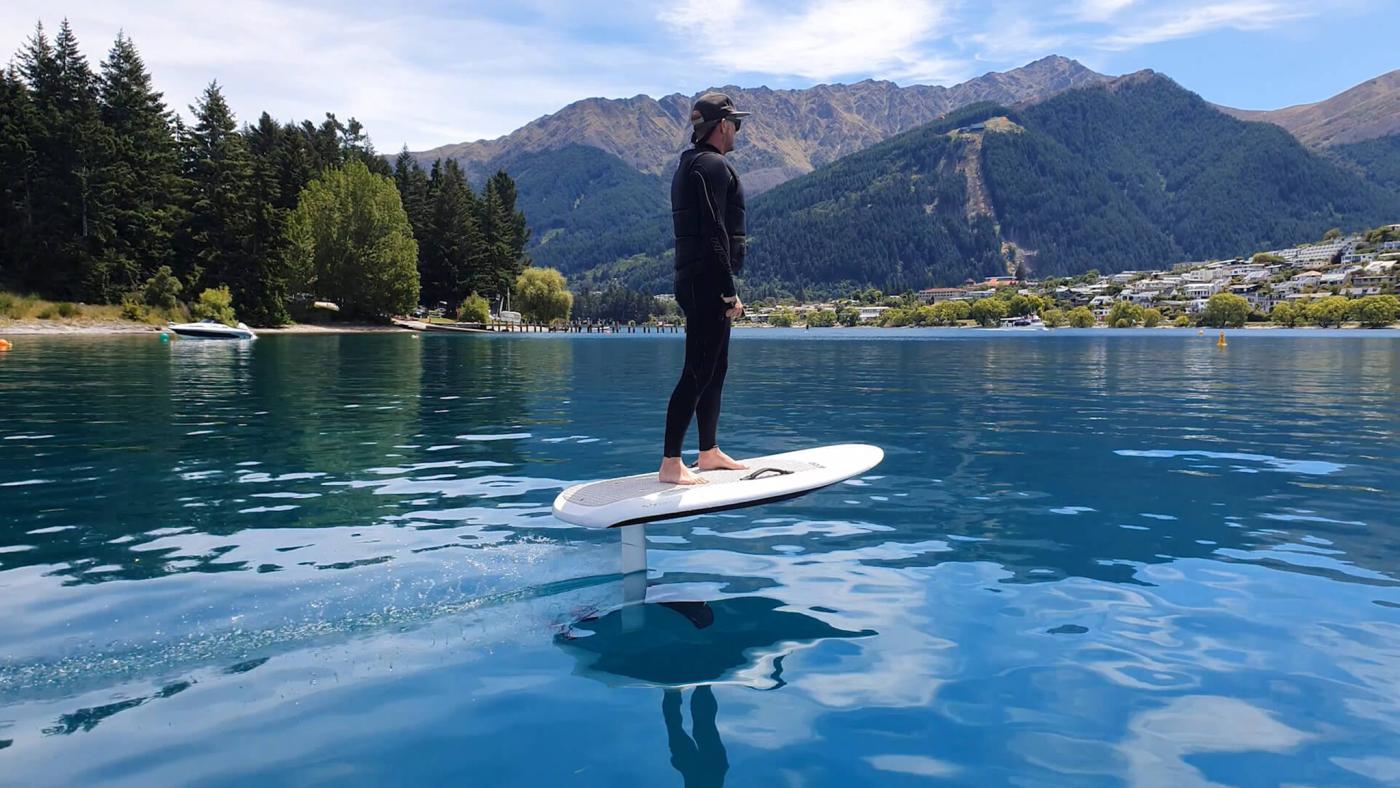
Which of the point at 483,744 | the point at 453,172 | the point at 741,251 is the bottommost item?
the point at 483,744

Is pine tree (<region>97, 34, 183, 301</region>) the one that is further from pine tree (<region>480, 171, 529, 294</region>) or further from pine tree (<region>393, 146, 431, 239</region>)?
pine tree (<region>480, 171, 529, 294</region>)

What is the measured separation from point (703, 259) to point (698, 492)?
2.06 m

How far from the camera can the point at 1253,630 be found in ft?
20.6

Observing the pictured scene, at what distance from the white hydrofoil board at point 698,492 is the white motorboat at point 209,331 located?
70.5 meters

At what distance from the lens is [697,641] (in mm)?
6082

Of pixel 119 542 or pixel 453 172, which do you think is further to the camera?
pixel 453 172

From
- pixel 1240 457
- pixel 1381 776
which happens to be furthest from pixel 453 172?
pixel 1381 776

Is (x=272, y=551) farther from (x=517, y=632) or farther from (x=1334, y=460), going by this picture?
(x=1334, y=460)

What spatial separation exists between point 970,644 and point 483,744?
131 inches

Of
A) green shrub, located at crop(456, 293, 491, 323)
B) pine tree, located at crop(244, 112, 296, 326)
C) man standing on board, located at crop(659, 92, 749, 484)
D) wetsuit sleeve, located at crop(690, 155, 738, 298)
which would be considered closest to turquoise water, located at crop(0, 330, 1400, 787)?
man standing on board, located at crop(659, 92, 749, 484)

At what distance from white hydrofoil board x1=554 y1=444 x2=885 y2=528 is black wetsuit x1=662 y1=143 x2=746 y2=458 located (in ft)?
1.62

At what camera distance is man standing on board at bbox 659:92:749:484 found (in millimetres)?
7359

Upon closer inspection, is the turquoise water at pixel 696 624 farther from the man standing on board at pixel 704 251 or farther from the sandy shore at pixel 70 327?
the sandy shore at pixel 70 327

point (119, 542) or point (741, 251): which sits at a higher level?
point (741, 251)
